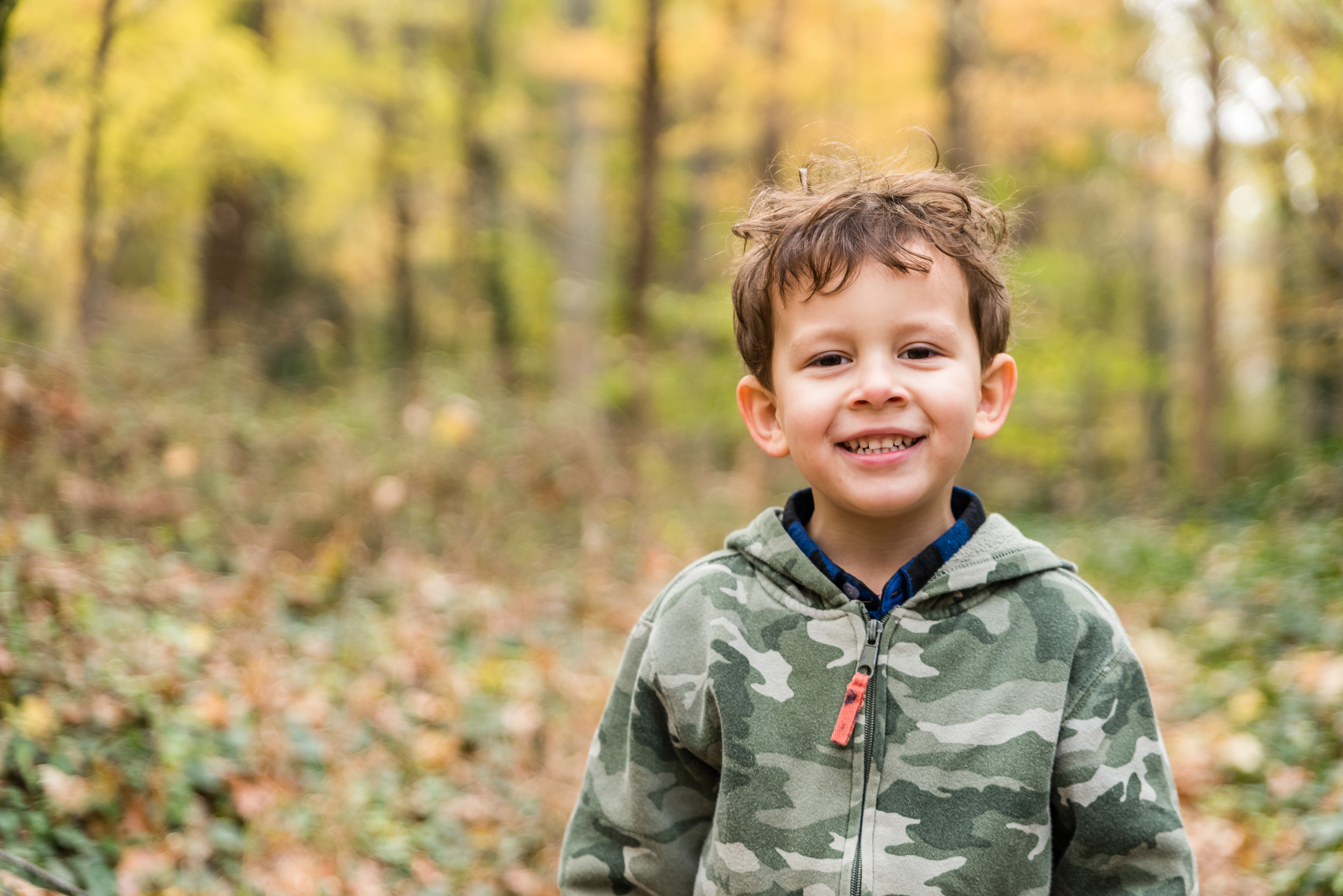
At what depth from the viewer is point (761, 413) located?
6.01ft

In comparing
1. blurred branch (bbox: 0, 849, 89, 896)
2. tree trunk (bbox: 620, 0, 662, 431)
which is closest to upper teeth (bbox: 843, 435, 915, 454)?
blurred branch (bbox: 0, 849, 89, 896)

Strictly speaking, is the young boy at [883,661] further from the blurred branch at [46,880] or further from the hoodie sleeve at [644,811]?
the blurred branch at [46,880]

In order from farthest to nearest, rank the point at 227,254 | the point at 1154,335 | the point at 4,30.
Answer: the point at 1154,335
the point at 227,254
the point at 4,30

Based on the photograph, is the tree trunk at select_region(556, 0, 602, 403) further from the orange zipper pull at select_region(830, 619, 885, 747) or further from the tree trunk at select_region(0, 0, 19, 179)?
the orange zipper pull at select_region(830, 619, 885, 747)

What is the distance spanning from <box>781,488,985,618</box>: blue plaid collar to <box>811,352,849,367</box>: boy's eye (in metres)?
0.31

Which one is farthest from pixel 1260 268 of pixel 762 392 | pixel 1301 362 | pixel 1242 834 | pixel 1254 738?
pixel 762 392

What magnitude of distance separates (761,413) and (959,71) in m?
11.5

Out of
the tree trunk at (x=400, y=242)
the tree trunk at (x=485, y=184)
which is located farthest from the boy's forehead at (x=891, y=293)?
the tree trunk at (x=400, y=242)

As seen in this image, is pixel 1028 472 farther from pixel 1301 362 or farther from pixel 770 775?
pixel 770 775

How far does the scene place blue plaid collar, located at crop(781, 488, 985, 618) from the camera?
5.45 feet

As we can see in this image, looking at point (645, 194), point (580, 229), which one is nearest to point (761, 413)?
point (645, 194)

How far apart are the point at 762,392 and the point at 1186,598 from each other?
7.26 meters

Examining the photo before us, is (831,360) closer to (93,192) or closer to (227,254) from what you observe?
(93,192)

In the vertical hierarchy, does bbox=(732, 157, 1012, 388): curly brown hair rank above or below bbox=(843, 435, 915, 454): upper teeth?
above
